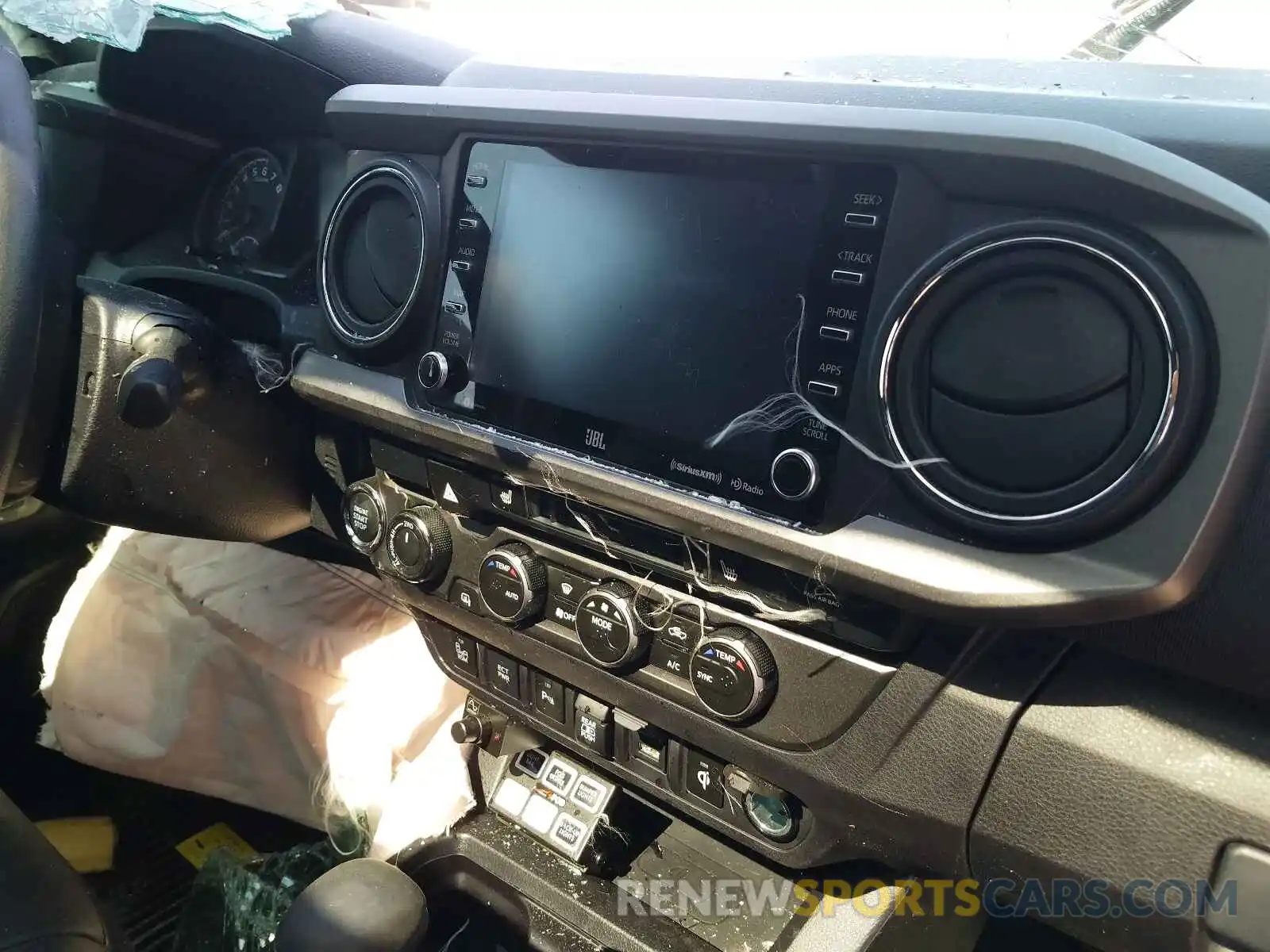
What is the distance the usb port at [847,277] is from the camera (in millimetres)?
537

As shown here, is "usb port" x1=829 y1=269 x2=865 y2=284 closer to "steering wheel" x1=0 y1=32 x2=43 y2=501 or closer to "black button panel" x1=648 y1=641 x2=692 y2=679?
"black button panel" x1=648 y1=641 x2=692 y2=679

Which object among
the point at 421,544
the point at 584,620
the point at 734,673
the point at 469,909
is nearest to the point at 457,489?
the point at 421,544

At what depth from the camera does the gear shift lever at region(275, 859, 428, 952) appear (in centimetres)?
77

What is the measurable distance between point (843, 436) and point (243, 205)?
2.78ft

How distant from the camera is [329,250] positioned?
84cm

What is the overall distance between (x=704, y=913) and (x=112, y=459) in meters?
0.68

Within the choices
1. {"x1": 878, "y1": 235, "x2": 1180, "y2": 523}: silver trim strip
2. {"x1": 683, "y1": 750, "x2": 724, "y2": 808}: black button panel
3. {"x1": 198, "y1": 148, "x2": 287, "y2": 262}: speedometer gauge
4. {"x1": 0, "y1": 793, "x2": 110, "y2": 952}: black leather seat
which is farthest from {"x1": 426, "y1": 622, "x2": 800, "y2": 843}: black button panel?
{"x1": 198, "y1": 148, "x2": 287, "y2": 262}: speedometer gauge

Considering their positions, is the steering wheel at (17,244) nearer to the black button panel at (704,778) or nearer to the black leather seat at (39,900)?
the black leather seat at (39,900)

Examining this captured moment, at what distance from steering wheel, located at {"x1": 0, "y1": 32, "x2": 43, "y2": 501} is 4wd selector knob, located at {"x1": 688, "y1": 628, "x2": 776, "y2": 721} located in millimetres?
586

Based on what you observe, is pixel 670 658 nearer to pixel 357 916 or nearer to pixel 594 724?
pixel 594 724

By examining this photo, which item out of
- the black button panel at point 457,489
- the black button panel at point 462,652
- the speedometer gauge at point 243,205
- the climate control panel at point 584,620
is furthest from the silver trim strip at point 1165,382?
the speedometer gauge at point 243,205

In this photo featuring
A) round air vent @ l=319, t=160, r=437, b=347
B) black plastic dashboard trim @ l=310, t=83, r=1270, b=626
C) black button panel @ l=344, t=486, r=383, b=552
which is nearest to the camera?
black plastic dashboard trim @ l=310, t=83, r=1270, b=626

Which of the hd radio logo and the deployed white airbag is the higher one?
the hd radio logo

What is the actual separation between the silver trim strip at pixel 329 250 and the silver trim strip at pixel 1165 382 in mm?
406
